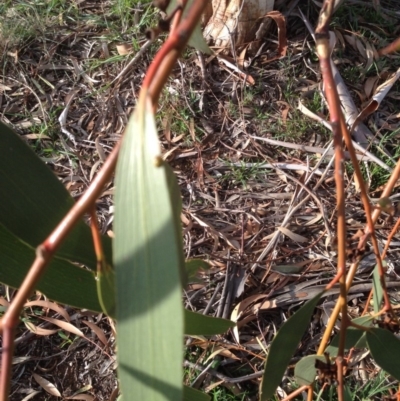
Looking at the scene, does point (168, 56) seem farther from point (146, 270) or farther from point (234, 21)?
point (234, 21)

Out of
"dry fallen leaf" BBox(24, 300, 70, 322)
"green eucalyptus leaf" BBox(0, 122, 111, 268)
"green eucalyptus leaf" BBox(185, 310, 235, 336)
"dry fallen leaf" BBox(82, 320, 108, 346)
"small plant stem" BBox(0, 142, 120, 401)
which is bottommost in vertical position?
"dry fallen leaf" BBox(82, 320, 108, 346)

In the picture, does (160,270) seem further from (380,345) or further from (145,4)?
(145,4)

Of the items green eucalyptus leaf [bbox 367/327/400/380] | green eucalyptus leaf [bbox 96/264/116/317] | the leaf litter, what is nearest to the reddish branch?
green eucalyptus leaf [bbox 96/264/116/317]

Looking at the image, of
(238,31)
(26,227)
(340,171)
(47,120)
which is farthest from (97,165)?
(340,171)

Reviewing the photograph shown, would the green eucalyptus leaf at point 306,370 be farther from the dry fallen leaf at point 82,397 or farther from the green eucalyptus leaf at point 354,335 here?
the dry fallen leaf at point 82,397

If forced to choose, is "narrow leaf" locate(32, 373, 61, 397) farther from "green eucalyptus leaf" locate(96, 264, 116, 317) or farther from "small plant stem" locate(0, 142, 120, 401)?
"small plant stem" locate(0, 142, 120, 401)

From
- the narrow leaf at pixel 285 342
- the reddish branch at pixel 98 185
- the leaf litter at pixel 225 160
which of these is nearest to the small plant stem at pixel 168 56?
the reddish branch at pixel 98 185
